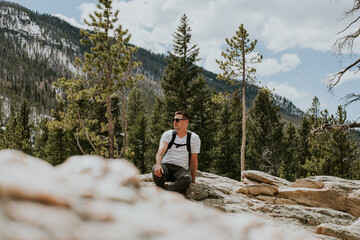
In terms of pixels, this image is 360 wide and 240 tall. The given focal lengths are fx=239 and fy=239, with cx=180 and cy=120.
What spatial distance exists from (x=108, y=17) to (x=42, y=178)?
9.10 meters

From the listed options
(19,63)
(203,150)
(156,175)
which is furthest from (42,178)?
(19,63)

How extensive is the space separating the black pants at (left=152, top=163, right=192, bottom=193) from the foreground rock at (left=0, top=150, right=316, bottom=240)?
3.33 meters

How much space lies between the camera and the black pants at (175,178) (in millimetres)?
4449

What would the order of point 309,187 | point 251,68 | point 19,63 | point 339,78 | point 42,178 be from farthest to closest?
point 19,63
point 251,68
point 309,187
point 339,78
point 42,178

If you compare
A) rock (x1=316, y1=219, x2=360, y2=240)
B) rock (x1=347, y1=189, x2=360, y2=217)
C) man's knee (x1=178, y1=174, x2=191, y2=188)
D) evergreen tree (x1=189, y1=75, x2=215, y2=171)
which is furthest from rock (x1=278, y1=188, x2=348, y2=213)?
evergreen tree (x1=189, y1=75, x2=215, y2=171)

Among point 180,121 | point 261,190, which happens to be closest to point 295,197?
point 261,190

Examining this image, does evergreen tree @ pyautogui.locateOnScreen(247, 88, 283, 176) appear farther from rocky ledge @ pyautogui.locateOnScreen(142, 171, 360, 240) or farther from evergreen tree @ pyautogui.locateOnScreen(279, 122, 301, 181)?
rocky ledge @ pyautogui.locateOnScreen(142, 171, 360, 240)

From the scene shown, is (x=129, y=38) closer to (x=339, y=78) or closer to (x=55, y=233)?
(x=339, y=78)

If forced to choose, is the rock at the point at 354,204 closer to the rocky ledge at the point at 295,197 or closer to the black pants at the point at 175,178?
the rocky ledge at the point at 295,197

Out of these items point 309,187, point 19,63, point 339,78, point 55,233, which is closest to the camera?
point 55,233

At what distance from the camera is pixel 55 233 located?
0.64m

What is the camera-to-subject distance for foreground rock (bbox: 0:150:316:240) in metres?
0.64

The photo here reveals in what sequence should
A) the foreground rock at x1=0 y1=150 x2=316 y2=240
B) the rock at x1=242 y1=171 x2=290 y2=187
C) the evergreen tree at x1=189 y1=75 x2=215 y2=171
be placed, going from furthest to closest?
the evergreen tree at x1=189 y1=75 x2=215 y2=171
the rock at x1=242 y1=171 x2=290 y2=187
the foreground rock at x1=0 y1=150 x2=316 y2=240

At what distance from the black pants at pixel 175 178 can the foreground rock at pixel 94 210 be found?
333 cm
